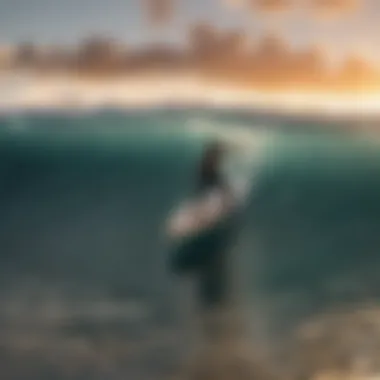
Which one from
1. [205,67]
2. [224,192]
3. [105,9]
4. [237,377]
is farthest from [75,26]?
[237,377]

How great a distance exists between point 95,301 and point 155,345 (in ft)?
0.34

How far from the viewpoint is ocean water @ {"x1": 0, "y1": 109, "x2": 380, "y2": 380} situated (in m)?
1.07

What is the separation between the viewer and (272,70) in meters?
1.12

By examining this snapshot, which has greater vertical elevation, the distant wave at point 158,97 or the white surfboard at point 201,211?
the distant wave at point 158,97

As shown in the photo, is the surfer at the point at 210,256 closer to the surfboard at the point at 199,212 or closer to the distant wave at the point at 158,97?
the surfboard at the point at 199,212

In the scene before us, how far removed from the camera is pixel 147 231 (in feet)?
3.58

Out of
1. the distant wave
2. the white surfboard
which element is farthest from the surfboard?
the distant wave

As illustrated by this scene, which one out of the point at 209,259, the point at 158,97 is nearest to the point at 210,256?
the point at 209,259

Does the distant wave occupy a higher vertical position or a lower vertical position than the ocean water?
higher

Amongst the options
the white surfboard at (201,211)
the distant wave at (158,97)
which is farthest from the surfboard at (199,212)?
the distant wave at (158,97)

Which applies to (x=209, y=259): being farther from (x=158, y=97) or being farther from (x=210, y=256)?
(x=158, y=97)

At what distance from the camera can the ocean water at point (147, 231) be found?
1.07 metres

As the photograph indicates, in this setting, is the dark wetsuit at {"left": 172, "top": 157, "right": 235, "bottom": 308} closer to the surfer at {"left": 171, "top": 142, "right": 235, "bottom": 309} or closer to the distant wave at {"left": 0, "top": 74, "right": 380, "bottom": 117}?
the surfer at {"left": 171, "top": 142, "right": 235, "bottom": 309}

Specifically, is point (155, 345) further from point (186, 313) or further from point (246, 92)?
point (246, 92)
